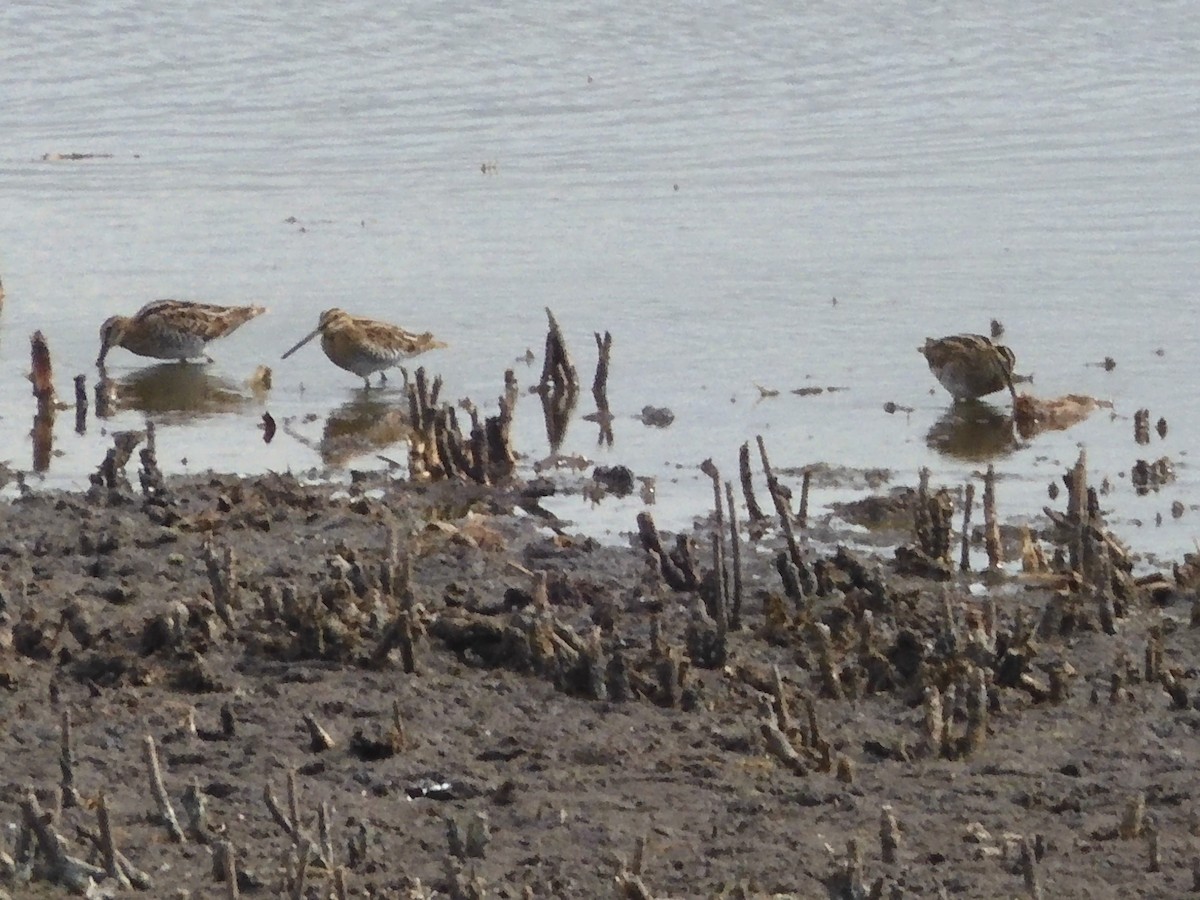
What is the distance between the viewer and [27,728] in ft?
17.3

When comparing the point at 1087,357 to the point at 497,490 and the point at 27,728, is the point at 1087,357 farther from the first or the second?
the point at 27,728

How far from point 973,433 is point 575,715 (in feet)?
13.2

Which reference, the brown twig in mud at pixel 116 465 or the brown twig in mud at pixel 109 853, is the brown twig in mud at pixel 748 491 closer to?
the brown twig in mud at pixel 116 465

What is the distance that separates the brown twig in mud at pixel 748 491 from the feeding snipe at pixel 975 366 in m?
2.19

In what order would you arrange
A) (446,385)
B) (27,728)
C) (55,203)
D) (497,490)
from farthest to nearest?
(55,203)
(446,385)
(497,490)
(27,728)

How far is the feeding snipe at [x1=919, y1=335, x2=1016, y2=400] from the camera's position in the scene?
9375 millimetres

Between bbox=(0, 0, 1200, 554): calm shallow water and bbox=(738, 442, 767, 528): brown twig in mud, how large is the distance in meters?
0.30

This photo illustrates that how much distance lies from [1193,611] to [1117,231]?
687cm

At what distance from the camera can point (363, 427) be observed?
9305 millimetres

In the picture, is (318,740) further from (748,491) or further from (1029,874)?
(748,491)

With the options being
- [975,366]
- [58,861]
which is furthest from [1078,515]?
[58,861]

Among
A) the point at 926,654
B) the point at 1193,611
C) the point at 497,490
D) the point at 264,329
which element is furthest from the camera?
the point at 264,329

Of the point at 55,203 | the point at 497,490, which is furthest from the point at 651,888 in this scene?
the point at 55,203

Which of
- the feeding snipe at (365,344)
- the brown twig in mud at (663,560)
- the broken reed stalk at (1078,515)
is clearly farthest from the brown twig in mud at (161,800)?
the feeding snipe at (365,344)
